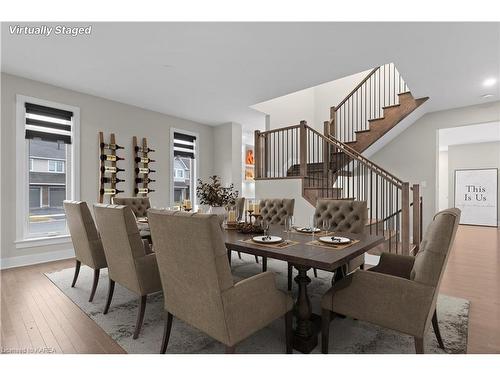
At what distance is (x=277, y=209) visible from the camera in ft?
11.9

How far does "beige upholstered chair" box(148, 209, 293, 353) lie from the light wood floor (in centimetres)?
76

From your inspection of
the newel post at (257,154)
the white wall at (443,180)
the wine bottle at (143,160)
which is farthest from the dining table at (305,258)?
the white wall at (443,180)

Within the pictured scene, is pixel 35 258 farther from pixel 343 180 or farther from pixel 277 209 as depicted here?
pixel 343 180

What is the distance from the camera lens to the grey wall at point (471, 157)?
26.3ft

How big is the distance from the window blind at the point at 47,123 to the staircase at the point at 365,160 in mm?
3259

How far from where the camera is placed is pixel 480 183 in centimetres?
823

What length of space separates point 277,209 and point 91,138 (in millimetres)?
3472

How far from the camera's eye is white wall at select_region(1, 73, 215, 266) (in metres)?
3.79

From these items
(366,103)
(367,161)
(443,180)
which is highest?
(366,103)

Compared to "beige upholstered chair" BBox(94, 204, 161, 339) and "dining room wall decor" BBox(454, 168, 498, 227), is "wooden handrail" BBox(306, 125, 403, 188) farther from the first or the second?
"dining room wall decor" BBox(454, 168, 498, 227)

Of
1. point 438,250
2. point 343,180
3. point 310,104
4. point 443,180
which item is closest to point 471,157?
point 443,180

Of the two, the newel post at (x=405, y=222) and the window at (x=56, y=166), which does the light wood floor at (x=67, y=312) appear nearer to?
the newel post at (x=405, y=222)
